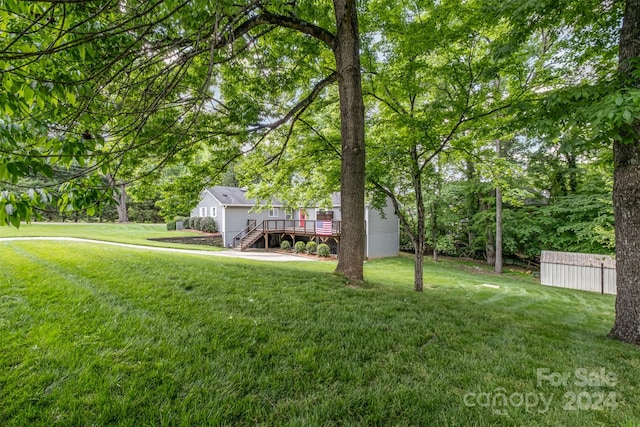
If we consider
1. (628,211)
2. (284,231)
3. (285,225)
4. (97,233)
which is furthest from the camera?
(285,225)

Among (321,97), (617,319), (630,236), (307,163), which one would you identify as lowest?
(617,319)

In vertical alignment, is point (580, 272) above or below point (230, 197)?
below

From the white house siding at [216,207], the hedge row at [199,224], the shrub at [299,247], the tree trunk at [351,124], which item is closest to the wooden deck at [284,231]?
the shrub at [299,247]

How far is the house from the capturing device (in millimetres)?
17969

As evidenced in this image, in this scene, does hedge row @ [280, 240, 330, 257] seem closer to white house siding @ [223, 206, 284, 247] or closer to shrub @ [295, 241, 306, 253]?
shrub @ [295, 241, 306, 253]

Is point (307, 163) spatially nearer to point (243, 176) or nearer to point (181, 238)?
point (243, 176)

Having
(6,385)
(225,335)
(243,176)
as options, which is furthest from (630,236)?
(243,176)

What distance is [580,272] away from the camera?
10.9 metres

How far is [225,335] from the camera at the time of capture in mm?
2816

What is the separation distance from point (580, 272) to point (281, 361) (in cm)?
1355

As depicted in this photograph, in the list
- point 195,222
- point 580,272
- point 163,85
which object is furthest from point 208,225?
point 580,272

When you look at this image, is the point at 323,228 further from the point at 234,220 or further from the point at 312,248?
the point at 234,220

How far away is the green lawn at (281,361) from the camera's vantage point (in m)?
1.82

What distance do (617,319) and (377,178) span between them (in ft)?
15.6
